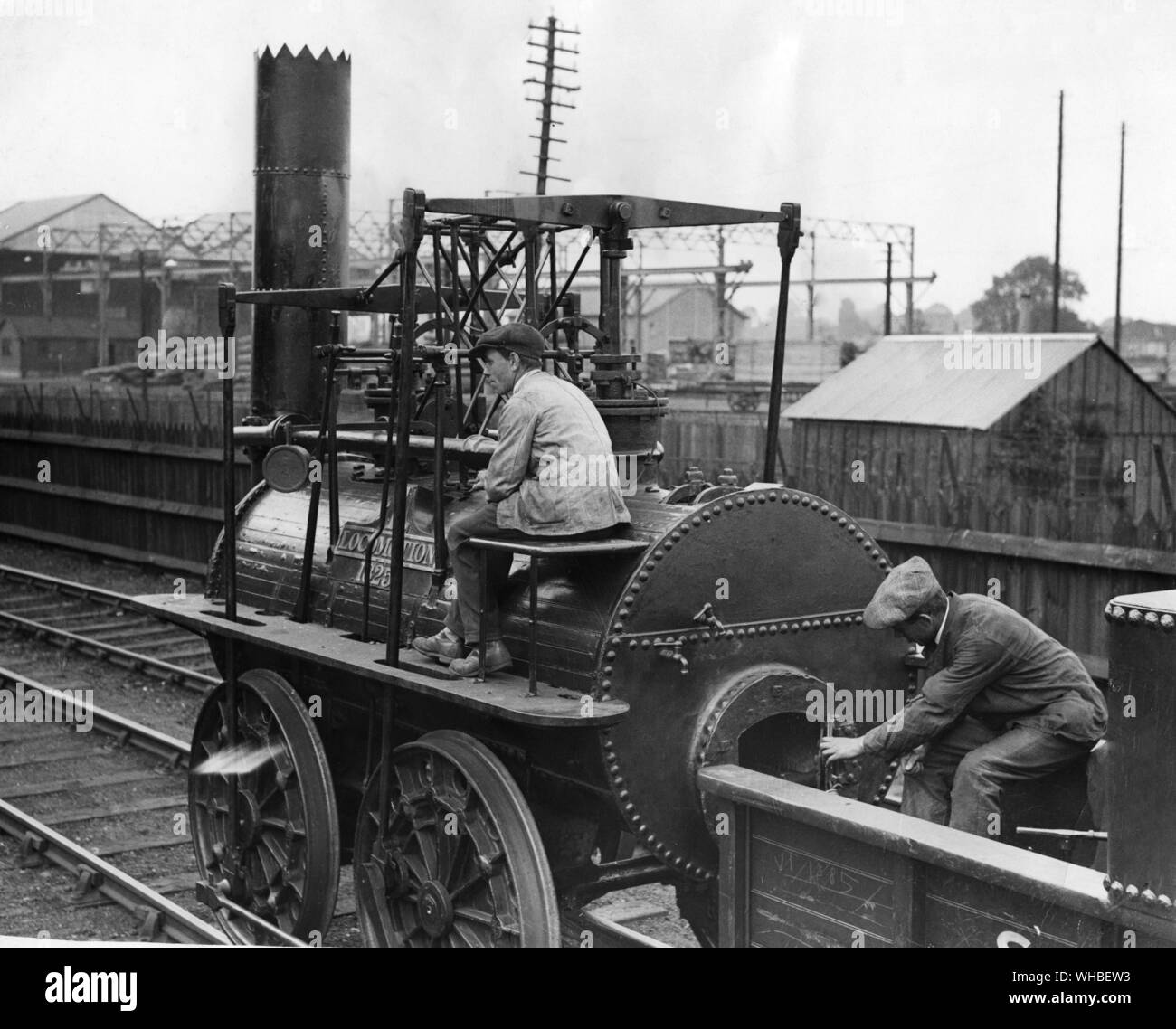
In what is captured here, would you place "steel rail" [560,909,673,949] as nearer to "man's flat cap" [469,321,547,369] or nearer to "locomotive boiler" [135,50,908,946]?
"locomotive boiler" [135,50,908,946]

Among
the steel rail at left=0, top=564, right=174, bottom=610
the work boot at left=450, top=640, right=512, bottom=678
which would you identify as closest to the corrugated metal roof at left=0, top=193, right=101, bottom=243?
the steel rail at left=0, top=564, right=174, bottom=610

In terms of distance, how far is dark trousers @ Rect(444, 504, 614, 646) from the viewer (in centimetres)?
589

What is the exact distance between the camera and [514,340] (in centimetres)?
585

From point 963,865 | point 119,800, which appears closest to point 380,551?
point 963,865

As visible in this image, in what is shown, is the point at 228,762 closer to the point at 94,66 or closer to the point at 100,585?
the point at 94,66

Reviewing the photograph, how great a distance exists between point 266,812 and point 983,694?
3.56m

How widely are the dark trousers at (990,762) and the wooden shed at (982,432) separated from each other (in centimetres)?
487

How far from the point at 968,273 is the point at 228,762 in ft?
200

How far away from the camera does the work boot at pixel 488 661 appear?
583 cm

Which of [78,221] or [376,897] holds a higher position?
[78,221]

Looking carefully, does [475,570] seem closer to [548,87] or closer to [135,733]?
[135,733]

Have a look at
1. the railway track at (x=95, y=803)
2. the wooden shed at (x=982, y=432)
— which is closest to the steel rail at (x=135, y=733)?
the railway track at (x=95, y=803)

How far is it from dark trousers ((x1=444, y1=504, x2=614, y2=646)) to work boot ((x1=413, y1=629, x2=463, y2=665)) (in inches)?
1.3

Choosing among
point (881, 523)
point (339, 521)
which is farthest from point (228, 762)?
point (881, 523)
